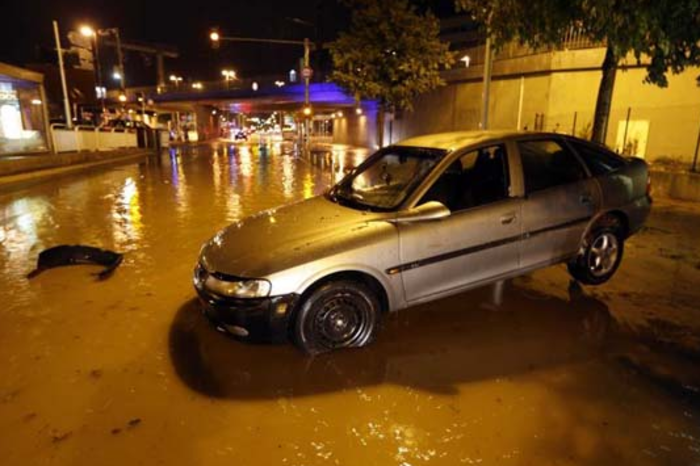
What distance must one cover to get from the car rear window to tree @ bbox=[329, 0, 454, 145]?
11.3m

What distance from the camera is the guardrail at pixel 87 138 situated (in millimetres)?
19805

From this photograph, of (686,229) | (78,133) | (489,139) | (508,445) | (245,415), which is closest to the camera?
(508,445)

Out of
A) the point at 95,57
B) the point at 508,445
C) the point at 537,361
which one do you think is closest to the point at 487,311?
the point at 537,361

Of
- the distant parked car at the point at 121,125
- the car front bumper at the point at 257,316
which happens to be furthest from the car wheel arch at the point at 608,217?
the distant parked car at the point at 121,125

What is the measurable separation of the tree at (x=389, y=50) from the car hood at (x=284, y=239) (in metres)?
12.6

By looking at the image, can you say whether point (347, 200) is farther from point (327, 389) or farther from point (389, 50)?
point (389, 50)

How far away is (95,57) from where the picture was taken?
29016mm

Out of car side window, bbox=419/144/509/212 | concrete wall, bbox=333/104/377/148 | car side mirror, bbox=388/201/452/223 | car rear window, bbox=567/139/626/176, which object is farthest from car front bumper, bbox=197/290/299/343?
concrete wall, bbox=333/104/377/148

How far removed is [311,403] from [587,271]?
11.7 feet

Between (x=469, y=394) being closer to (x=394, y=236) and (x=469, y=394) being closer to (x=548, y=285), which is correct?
(x=394, y=236)

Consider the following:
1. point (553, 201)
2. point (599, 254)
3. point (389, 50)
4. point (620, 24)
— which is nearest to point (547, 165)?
point (553, 201)

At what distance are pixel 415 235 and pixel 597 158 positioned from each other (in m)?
2.62

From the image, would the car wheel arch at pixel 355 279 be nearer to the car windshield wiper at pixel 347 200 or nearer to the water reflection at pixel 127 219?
the car windshield wiper at pixel 347 200

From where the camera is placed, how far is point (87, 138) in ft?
73.3
